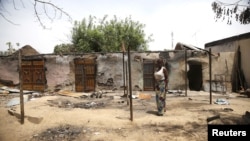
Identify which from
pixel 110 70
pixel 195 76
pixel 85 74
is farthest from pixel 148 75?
pixel 85 74

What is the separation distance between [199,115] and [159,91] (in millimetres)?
1490

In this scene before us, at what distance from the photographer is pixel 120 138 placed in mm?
5562

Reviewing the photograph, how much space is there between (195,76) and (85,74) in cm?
685

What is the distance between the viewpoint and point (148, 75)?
1430cm

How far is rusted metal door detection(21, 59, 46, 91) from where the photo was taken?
14.6 metres

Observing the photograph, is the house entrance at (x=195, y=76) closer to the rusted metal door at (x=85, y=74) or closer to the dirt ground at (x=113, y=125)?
the rusted metal door at (x=85, y=74)

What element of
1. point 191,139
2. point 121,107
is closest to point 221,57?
point 121,107

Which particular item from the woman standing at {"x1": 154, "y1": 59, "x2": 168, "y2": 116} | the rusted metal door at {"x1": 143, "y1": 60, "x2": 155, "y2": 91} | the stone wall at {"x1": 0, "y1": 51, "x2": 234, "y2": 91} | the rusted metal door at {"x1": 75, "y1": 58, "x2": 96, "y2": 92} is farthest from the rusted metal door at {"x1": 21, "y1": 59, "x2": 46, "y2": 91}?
the woman standing at {"x1": 154, "y1": 59, "x2": 168, "y2": 116}

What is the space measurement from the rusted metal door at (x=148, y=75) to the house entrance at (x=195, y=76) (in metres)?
2.32

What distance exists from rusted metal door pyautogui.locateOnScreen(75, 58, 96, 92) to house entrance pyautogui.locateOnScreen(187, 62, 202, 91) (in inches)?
236

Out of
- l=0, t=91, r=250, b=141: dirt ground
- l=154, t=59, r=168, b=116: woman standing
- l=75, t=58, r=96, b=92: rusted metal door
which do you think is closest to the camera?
l=0, t=91, r=250, b=141: dirt ground

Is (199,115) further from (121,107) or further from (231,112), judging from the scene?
(121,107)

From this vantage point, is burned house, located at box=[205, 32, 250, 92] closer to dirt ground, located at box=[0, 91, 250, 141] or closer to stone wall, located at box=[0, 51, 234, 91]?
stone wall, located at box=[0, 51, 234, 91]

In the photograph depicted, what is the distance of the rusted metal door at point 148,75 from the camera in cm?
1426
